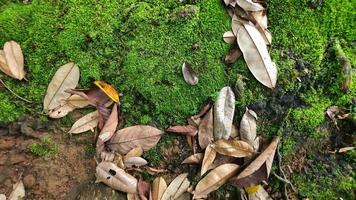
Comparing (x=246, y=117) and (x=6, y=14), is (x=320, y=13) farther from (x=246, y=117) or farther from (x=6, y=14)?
(x=6, y=14)

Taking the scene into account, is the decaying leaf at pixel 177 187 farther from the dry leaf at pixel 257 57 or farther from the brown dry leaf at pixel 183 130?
the dry leaf at pixel 257 57

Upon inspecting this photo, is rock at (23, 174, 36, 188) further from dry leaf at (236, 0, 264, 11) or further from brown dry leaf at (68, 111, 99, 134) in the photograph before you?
dry leaf at (236, 0, 264, 11)

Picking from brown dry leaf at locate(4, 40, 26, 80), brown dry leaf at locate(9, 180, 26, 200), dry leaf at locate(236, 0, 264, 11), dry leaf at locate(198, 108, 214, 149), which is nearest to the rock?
brown dry leaf at locate(9, 180, 26, 200)

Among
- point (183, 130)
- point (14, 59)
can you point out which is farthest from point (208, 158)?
point (14, 59)

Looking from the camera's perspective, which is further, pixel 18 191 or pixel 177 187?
pixel 177 187

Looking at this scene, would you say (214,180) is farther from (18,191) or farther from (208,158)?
(18,191)

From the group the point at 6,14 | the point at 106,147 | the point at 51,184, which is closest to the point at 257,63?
the point at 106,147
